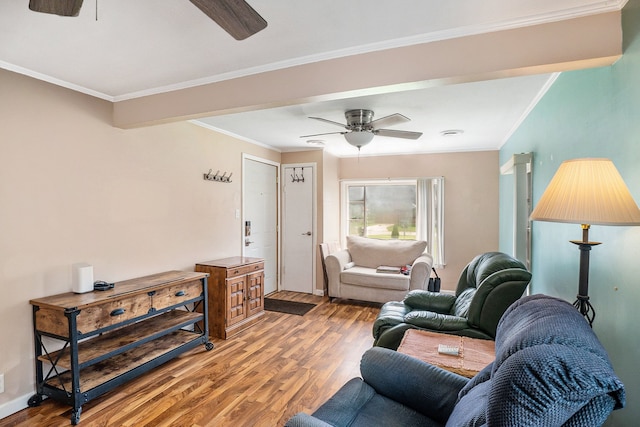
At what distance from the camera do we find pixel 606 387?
2.28 feet

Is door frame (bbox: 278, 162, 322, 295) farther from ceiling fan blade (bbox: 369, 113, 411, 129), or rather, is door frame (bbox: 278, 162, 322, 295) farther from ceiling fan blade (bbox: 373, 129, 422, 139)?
ceiling fan blade (bbox: 369, 113, 411, 129)

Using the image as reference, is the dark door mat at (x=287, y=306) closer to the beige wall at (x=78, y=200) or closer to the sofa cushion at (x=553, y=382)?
the beige wall at (x=78, y=200)

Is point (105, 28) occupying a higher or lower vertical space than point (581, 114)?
higher

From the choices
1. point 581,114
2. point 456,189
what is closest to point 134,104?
point 581,114

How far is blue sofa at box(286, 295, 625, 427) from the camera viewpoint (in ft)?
2.32

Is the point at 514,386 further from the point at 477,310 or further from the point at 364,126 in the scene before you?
the point at 364,126

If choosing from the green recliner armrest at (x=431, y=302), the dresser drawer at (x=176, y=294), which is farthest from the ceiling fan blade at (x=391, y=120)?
the dresser drawer at (x=176, y=294)

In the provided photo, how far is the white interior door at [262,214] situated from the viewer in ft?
15.4

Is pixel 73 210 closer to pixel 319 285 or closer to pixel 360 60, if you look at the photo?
pixel 360 60

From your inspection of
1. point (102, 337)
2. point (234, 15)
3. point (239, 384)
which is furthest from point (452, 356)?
point (102, 337)

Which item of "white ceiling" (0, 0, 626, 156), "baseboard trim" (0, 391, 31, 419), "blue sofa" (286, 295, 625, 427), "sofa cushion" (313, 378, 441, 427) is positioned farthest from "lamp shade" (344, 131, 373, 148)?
"baseboard trim" (0, 391, 31, 419)

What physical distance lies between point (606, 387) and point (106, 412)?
277 cm

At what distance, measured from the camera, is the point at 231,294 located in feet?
11.9

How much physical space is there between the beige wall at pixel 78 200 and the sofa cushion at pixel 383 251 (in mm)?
2464
